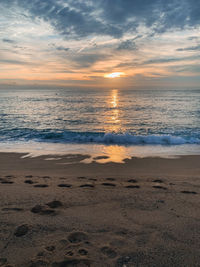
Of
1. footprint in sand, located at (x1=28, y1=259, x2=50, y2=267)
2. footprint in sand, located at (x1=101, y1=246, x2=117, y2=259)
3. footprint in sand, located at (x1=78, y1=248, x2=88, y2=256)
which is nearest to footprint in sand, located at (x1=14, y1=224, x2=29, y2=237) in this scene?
footprint in sand, located at (x1=28, y1=259, x2=50, y2=267)

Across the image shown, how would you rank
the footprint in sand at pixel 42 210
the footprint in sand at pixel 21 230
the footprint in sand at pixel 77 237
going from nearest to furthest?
1. the footprint in sand at pixel 77 237
2. the footprint in sand at pixel 21 230
3. the footprint in sand at pixel 42 210

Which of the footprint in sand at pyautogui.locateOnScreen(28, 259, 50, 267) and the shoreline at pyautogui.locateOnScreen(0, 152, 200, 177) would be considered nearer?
the footprint in sand at pyautogui.locateOnScreen(28, 259, 50, 267)

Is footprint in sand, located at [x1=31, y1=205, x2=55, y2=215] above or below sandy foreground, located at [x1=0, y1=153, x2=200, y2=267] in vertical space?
above

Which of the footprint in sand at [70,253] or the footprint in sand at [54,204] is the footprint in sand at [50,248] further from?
the footprint in sand at [54,204]

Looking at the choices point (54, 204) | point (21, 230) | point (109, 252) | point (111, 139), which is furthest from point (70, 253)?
point (111, 139)

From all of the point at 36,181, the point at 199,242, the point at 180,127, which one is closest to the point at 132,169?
the point at 36,181

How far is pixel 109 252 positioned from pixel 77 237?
59 cm

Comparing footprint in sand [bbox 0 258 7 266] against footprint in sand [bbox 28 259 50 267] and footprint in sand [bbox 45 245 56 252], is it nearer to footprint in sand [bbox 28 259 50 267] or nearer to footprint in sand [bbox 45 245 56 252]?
footprint in sand [bbox 28 259 50 267]

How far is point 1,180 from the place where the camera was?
5820mm

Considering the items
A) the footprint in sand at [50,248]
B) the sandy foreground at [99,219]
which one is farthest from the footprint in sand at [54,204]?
the footprint in sand at [50,248]

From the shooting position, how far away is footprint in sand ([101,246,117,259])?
270cm

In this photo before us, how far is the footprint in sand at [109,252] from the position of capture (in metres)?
2.70

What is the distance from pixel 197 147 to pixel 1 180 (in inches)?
382

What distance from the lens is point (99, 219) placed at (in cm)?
356
